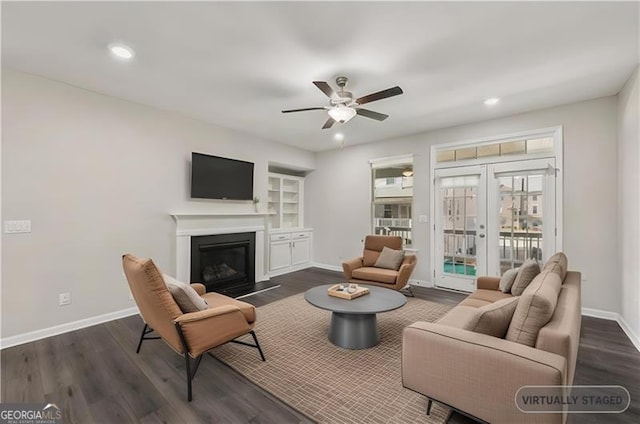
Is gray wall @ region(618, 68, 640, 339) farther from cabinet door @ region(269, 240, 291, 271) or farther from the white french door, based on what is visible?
cabinet door @ region(269, 240, 291, 271)

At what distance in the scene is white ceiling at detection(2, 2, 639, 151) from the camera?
2.04 meters

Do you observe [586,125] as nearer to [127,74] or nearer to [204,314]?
[204,314]

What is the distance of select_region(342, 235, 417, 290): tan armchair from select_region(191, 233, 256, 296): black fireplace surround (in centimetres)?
181

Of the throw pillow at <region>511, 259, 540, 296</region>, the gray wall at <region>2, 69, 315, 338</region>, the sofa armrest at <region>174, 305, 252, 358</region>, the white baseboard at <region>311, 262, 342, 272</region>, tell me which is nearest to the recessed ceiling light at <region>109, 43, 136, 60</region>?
the gray wall at <region>2, 69, 315, 338</region>

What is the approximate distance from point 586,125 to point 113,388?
5.89 meters

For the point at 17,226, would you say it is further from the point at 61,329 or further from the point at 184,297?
the point at 184,297

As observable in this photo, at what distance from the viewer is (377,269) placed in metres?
4.37

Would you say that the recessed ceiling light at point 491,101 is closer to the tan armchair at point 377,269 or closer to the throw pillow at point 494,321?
the tan armchair at point 377,269

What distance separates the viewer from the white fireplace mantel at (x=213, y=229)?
4.11 m

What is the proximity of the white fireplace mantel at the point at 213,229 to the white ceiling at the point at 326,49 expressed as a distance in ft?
5.51

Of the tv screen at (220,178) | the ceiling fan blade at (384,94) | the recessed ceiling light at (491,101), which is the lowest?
the tv screen at (220,178)

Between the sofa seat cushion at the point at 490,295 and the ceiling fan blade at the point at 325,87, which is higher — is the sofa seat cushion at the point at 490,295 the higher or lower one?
the lower one

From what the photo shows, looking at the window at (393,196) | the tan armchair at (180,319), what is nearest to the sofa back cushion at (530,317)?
the tan armchair at (180,319)

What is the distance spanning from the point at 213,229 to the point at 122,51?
265 centimetres
